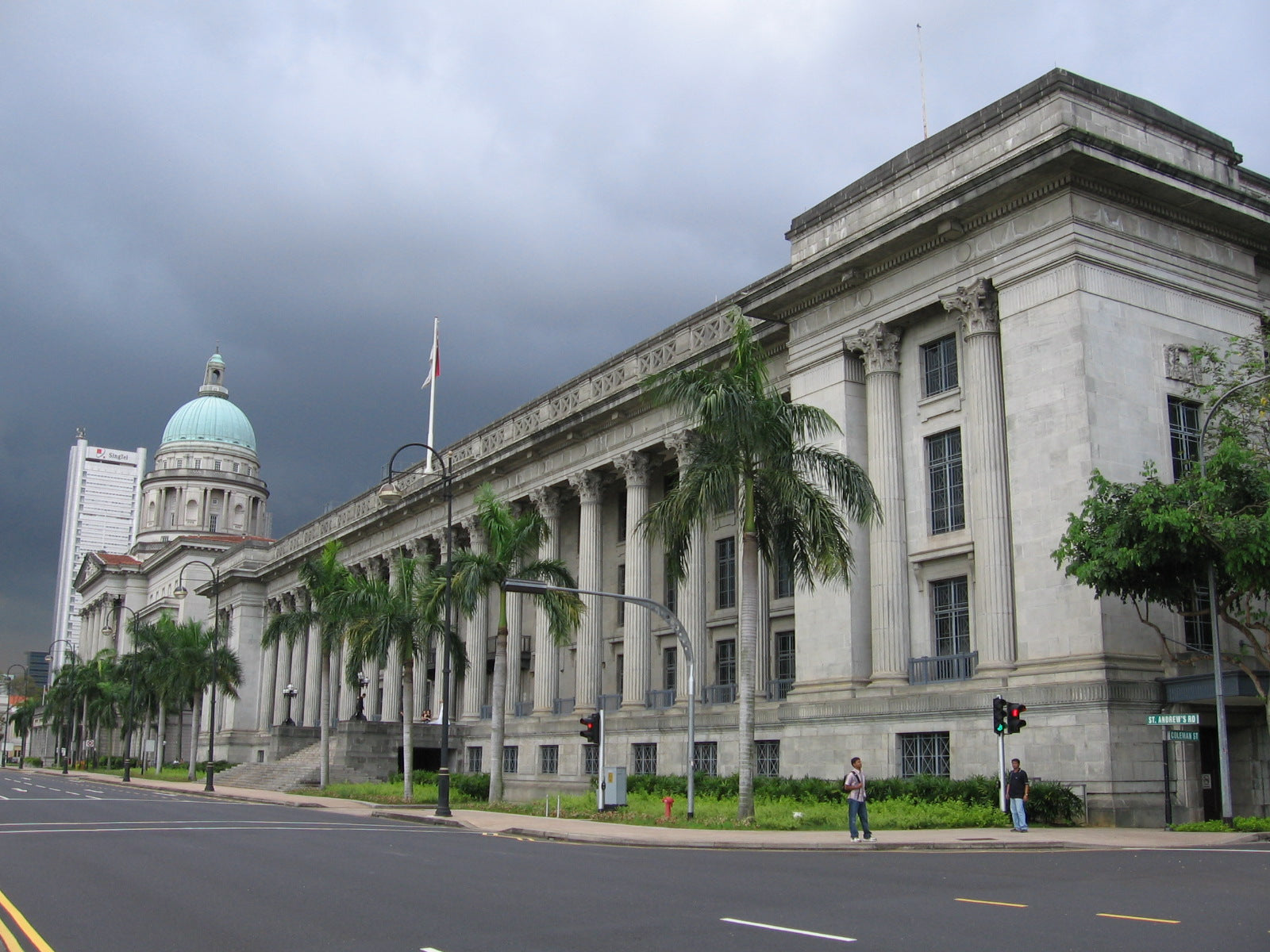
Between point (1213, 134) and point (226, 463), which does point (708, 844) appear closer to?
point (1213, 134)

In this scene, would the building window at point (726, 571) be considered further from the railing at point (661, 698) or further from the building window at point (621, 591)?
the building window at point (621, 591)

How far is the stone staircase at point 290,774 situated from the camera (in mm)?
56906

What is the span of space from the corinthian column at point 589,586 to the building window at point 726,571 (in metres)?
6.04

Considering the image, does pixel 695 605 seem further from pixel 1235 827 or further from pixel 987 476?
pixel 1235 827

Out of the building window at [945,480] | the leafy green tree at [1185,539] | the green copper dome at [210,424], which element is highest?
the green copper dome at [210,424]

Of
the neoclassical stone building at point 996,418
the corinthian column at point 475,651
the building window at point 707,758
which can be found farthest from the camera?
the corinthian column at point 475,651

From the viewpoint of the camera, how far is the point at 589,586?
50125 mm

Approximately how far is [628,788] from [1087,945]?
30857 mm

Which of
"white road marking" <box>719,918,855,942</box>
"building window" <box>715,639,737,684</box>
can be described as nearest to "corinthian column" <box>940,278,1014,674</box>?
"building window" <box>715,639,737,684</box>

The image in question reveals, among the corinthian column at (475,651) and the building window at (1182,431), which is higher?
the building window at (1182,431)

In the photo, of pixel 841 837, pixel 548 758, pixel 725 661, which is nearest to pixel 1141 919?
pixel 841 837

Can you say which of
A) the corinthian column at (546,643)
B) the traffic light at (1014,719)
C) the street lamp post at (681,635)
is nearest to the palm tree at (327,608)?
the corinthian column at (546,643)

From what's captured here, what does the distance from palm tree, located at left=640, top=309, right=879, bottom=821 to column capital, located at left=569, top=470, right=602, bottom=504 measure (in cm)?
2173

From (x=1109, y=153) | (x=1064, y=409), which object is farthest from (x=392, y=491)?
(x=1109, y=153)
